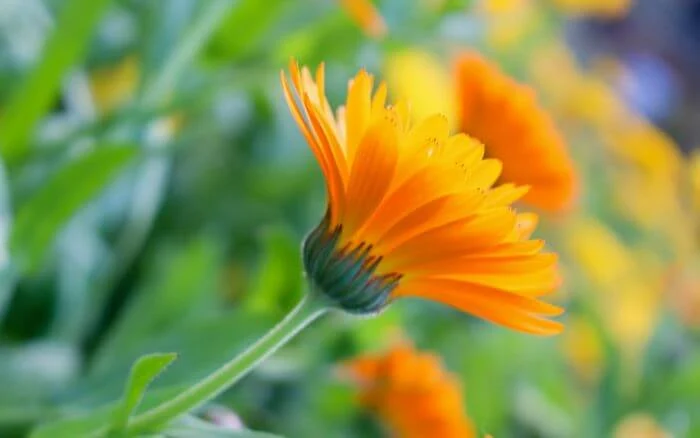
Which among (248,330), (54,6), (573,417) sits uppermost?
(54,6)

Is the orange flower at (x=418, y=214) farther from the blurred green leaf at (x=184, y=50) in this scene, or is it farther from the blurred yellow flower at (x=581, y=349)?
the blurred yellow flower at (x=581, y=349)

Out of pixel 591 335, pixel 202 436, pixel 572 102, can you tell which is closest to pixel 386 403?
pixel 202 436

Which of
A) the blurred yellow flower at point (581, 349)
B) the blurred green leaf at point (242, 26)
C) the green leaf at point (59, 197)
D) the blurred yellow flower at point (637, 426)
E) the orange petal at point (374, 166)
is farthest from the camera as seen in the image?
the blurred yellow flower at point (581, 349)

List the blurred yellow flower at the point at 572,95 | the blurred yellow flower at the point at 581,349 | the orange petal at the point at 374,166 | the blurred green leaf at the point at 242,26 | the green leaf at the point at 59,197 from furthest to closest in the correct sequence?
the blurred yellow flower at the point at 572,95 < the blurred yellow flower at the point at 581,349 < the blurred green leaf at the point at 242,26 < the green leaf at the point at 59,197 < the orange petal at the point at 374,166

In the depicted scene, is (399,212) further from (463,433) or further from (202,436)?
(463,433)

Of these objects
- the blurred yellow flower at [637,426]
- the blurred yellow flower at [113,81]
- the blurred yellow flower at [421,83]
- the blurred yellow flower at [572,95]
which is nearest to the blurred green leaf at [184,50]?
the blurred yellow flower at [113,81]

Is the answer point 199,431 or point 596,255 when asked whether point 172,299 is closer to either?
point 199,431
